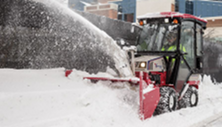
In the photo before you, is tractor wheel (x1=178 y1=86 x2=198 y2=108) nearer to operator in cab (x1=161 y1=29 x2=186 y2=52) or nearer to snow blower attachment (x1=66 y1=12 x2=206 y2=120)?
snow blower attachment (x1=66 y1=12 x2=206 y2=120)

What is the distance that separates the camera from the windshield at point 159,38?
6.47 m

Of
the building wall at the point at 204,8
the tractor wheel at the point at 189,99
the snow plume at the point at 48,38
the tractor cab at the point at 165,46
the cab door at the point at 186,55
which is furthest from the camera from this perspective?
the building wall at the point at 204,8

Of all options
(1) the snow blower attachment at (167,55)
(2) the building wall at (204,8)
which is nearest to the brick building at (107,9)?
(2) the building wall at (204,8)

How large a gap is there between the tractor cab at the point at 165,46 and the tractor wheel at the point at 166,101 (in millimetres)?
478

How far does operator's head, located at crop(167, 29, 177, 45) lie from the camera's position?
647 cm

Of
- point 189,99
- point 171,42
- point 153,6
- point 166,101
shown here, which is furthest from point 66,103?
point 153,6

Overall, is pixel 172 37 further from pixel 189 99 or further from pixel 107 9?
pixel 107 9

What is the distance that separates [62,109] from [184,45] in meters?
3.60

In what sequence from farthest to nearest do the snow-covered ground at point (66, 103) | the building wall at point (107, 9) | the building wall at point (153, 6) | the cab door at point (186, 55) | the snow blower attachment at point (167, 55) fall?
the building wall at point (107, 9), the building wall at point (153, 6), the cab door at point (186, 55), the snow blower attachment at point (167, 55), the snow-covered ground at point (66, 103)

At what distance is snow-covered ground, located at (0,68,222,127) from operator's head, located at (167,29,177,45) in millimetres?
1703

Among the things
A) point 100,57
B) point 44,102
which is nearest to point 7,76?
point 44,102

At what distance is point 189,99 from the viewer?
723 cm

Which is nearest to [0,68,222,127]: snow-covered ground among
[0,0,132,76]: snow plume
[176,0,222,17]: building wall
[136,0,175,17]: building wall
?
[0,0,132,76]: snow plume

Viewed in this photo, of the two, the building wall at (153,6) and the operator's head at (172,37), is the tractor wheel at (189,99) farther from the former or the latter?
the building wall at (153,6)
